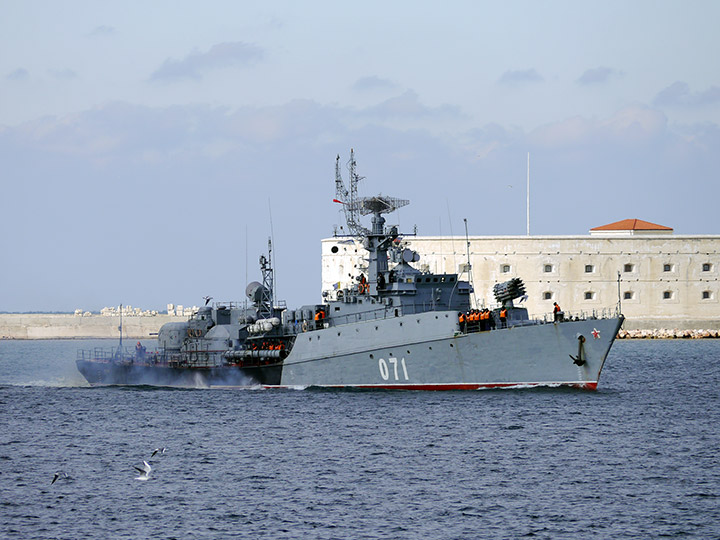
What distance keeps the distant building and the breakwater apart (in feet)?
235

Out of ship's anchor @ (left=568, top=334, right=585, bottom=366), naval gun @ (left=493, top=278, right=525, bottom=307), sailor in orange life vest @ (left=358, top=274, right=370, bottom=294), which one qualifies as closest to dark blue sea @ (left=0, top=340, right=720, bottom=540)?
ship's anchor @ (left=568, top=334, right=585, bottom=366)

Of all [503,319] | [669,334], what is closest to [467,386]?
[503,319]

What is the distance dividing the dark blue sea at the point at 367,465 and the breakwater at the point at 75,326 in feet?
389

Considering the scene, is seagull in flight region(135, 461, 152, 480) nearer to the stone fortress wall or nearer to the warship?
the warship

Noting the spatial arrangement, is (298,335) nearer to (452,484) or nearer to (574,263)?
(452,484)

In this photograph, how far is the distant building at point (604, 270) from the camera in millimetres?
96938

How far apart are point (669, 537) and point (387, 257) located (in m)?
26.2

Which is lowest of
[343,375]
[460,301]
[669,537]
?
[669,537]

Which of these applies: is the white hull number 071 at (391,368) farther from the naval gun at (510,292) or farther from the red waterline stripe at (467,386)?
the naval gun at (510,292)

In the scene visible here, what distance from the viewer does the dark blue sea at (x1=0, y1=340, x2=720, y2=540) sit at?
22531 mm

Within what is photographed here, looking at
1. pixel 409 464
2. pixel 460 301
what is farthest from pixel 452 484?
pixel 460 301

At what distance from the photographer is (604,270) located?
320 ft

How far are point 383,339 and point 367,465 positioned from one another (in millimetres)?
13538

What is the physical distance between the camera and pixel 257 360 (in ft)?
154
